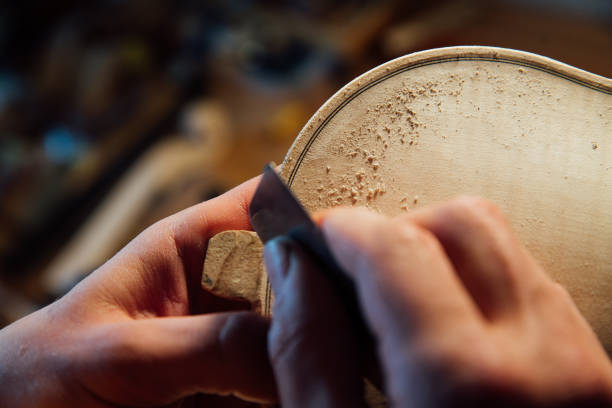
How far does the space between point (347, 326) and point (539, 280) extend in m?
0.16

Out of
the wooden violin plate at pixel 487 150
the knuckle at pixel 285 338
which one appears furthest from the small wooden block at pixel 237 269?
the knuckle at pixel 285 338

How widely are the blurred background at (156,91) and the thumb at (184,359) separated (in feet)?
2.90

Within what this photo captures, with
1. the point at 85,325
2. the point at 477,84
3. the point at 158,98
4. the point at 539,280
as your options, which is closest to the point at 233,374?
the point at 85,325

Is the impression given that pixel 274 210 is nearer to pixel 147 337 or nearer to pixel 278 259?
pixel 278 259

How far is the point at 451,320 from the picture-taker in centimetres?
30

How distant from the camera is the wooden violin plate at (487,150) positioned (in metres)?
0.50

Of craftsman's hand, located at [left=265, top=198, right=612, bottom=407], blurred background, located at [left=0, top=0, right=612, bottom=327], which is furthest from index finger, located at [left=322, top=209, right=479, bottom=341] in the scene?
blurred background, located at [left=0, top=0, right=612, bottom=327]

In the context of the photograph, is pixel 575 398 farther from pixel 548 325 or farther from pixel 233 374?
pixel 233 374

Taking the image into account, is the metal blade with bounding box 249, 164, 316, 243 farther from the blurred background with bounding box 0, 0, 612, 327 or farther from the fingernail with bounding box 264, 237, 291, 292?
the blurred background with bounding box 0, 0, 612, 327

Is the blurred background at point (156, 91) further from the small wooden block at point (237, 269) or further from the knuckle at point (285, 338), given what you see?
the knuckle at point (285, 338)

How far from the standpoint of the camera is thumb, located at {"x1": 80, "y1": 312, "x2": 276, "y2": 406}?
0.45m

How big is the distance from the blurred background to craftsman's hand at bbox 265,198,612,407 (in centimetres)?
97

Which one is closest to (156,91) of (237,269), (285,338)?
(237,269)

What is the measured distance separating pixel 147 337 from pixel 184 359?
5 centimetres
